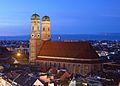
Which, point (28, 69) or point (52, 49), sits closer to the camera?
point (28, 69)

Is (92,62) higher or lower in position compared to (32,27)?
lower

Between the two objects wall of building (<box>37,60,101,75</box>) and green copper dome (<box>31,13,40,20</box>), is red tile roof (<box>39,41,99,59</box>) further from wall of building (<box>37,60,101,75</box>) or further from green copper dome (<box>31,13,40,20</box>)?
green copper dome (<box>31,13,40,20</box>)

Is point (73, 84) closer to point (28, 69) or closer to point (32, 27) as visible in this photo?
point (28, 69)

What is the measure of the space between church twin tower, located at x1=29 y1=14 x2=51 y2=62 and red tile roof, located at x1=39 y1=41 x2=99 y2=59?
107cm

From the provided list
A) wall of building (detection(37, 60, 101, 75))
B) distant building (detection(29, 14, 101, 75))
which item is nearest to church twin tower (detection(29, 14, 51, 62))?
distant building (detection(29, 14, 101, 75))

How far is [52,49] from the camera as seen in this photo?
217 ft

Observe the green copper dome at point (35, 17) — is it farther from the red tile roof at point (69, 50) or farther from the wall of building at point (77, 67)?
the wall of building at point (77, 67)

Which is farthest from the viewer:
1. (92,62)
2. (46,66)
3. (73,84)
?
(46,66)

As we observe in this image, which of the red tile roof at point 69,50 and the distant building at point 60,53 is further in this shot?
the red tile roof at point 69,50

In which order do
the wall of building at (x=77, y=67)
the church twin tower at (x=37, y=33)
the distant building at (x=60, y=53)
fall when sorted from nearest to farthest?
1. the wall of building at (x=77, y=67)
2. the distant building at (x=60, y=53)
3. the church twin tower at (x=37, y=33)

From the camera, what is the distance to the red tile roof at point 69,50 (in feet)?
201

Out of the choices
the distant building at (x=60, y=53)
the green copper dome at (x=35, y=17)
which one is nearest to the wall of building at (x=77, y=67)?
the distant building at (x=60, y=53)

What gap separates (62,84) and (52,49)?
2071 centimetres

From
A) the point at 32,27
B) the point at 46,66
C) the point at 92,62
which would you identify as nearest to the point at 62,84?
the point at 92,62
